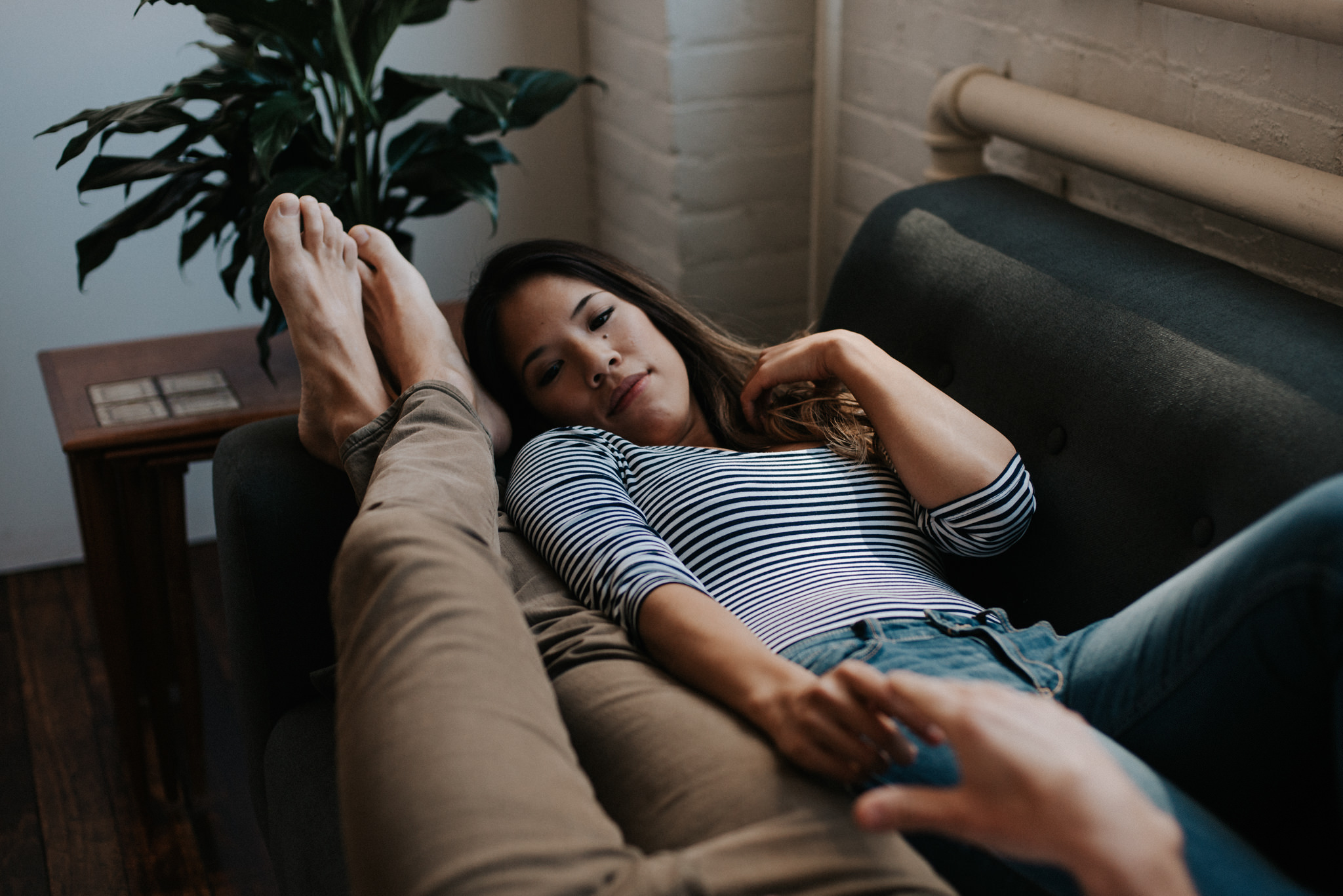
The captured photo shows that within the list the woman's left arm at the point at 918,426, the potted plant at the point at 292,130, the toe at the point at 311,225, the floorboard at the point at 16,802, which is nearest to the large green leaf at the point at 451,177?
the potted plant at the point at 292,130

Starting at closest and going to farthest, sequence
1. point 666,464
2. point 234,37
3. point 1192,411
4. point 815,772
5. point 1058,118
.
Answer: point 815,772, point 1192,411, point 666,464, point 1058,118, point 234,37

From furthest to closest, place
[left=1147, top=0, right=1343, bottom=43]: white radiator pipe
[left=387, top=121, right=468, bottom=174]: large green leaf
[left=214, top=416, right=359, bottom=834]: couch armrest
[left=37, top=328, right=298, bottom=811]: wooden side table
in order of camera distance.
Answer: [left=387, top=121, right=468, bottom=174]: large green leaf < [left=37, top=328, right=298, bottom=811]: wooden side table < [left=214, top=416, right=359, bottom=834]: couch armrest < [left=1147, top=0, right=1343, bottom=43]: white radiator pipe

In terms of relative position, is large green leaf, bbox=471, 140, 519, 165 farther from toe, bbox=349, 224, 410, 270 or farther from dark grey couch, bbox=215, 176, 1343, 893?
dark grey couch, bbox=215, 176, 1343, 893

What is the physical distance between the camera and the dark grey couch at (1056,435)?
0.94 meters

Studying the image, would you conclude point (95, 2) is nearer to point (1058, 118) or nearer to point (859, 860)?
point (1058, 118)

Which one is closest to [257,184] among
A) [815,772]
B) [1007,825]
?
[815,772]

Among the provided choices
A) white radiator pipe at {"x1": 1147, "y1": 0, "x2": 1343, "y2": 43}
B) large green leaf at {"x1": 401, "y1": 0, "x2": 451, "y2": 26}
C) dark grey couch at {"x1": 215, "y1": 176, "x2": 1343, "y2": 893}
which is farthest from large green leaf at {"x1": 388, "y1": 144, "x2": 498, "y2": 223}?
white radiator pipe at {"x1": 1147, "y1": 0, "x2": 1343, "y2": 43}

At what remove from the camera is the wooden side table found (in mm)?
1477

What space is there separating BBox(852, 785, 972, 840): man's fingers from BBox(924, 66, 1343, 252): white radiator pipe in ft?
2.29

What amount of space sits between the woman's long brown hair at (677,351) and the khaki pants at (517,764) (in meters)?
0.41

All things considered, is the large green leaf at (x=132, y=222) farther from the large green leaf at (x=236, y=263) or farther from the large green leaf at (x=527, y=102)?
the large green leaf at (x=527, y=102)

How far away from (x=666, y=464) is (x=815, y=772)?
473 millimetres

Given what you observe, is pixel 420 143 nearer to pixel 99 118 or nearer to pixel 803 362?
pixel 99 118

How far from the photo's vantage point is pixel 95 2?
195cm
